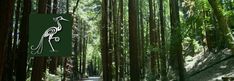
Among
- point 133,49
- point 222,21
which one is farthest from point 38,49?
point 133,49

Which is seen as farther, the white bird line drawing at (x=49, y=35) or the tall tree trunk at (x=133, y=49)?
the tall tree trunk at (x=133, y=49)

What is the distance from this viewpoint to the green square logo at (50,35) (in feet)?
22.0

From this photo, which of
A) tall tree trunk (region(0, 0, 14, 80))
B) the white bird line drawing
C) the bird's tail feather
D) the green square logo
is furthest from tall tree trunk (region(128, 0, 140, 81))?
tall tree trunk (region(0, 0, 14, 80))

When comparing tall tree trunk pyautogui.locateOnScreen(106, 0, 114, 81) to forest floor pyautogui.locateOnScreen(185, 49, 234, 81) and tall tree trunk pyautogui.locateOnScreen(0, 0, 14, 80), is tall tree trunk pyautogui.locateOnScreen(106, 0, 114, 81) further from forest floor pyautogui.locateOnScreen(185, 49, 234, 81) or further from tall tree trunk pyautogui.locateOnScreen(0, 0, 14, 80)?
tall tree trunk pyautogui.locateOnScreen(0, 0, 14, 80)

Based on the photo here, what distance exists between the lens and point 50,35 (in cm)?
676

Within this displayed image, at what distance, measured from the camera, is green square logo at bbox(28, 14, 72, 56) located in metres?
6.70

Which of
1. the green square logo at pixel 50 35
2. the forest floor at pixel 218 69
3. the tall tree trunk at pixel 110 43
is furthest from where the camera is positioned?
the tall tree trunk at pixel 110 43

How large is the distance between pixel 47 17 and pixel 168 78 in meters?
15.0

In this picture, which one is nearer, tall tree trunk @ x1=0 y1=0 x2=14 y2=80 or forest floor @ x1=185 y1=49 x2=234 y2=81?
tall tree trunk @ x1=0 y1=0 x2=14 y2=80

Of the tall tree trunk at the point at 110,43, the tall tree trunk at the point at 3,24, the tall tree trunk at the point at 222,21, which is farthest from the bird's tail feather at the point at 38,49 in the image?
the tall tree trunk at the point at 110,43

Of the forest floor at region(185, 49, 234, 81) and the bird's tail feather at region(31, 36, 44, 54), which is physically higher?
the bird's tail feather at region(31, 36, 44, 54)

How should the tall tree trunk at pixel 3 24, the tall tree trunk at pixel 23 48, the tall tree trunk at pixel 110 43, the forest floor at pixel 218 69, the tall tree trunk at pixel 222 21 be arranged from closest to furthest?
the tall tree trunk at pixel 3 24 → the tall tree trunk at pixel 222 21 → the tall tree trunk at pixel 23 48 → the forest floor at pixel 218 69 → the tall tree trunk at pixel 110 43

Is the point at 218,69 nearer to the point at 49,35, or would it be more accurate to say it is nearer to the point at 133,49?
the point at 133,49

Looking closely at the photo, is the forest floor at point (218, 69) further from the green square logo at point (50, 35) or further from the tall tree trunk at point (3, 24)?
the tall tree trunk at point (3, 24)
